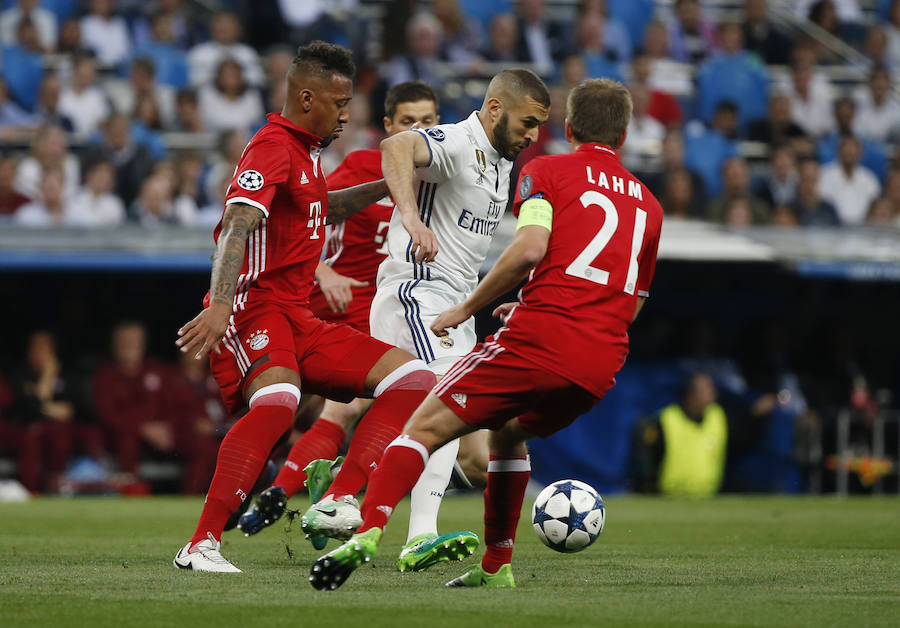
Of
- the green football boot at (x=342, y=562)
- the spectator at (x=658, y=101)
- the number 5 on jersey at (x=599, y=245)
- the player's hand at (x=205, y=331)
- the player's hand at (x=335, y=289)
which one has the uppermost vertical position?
the spectator at (x=658, y=101)

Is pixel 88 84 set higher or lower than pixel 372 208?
higher

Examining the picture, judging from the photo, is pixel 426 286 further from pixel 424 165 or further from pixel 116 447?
pixel 116 447

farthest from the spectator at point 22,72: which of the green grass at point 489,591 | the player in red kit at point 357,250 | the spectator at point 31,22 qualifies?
the player in red kit at point 357,250

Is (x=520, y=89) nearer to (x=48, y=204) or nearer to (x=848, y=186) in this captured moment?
(x=48, y=204)

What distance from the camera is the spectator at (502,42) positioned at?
702 inches

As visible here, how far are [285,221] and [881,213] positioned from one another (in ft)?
38.9

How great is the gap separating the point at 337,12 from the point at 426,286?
11.3 metres

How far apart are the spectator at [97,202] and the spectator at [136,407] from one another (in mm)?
1201

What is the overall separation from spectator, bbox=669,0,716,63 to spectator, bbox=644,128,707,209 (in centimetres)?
308

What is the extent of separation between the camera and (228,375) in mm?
6465

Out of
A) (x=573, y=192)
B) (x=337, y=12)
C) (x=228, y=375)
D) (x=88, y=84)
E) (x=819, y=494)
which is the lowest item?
(x=819, y=494)

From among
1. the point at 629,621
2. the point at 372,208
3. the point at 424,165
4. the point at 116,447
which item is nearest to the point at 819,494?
the point at 116,447

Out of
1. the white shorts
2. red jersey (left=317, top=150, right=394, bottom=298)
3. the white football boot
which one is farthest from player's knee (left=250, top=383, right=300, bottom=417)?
red jersey (left=317, top=150, right=394, bottom=298)

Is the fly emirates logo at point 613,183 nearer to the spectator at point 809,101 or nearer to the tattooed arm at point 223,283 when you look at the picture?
the tattooed arm at point 223,283
